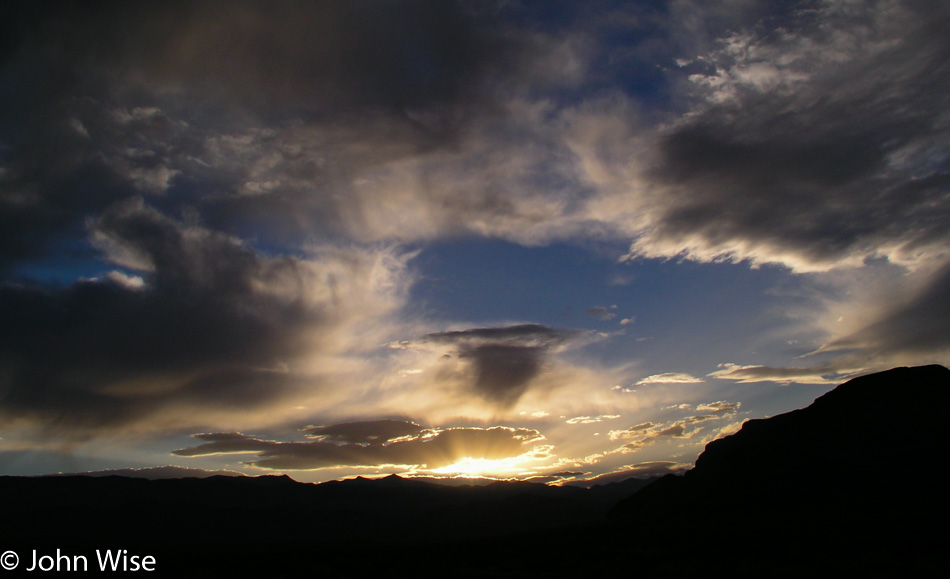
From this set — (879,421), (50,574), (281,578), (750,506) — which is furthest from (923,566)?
(50,574)

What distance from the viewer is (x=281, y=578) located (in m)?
47.5

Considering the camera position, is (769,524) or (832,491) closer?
(769,524)

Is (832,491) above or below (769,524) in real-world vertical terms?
below

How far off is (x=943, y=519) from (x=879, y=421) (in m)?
40.8

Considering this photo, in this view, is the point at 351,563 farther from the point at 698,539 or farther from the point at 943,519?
the point at 943,519

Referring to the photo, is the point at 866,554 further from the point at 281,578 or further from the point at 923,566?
the point at 281,578

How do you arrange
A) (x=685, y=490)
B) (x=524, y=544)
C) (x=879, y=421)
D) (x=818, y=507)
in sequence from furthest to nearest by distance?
(x=685, y=490)
(x=879, y=421)
(x=818, y=507)
(x=524, y=544)

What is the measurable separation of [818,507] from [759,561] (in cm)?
4038

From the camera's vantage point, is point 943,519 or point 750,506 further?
point 750,506

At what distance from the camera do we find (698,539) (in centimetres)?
5116

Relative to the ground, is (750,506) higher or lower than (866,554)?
lower

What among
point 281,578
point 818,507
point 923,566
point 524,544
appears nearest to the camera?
point 923,566

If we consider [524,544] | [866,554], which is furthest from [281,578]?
[866,554]

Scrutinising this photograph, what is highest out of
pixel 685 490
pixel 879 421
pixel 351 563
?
pixel 879 421
